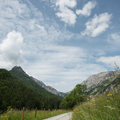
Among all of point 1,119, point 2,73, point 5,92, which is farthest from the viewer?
point 2,73

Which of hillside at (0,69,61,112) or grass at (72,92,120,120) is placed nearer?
grass at (72,92,120,120)

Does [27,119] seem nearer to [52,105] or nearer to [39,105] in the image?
[39,105]

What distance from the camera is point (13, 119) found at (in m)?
9.88

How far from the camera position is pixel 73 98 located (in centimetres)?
4938

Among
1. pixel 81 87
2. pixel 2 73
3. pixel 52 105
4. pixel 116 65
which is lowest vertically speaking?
pixel 52 105

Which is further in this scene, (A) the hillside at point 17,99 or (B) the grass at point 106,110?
(A) the hillside at point 17,99

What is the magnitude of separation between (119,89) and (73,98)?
49217 millimetres

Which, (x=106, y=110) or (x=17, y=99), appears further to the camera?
(x=17, y=99)

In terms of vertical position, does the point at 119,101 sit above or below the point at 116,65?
below

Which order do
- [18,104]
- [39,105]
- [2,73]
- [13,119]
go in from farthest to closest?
[2,73] → [39,105] → [18,104] → [13,119]

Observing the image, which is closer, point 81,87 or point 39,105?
point 81,87

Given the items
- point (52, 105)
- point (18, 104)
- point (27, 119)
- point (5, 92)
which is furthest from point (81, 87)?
point (52, 105)

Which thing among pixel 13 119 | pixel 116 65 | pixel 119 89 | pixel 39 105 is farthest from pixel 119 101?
pixel 39 105

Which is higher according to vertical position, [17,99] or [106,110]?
[17,99]
